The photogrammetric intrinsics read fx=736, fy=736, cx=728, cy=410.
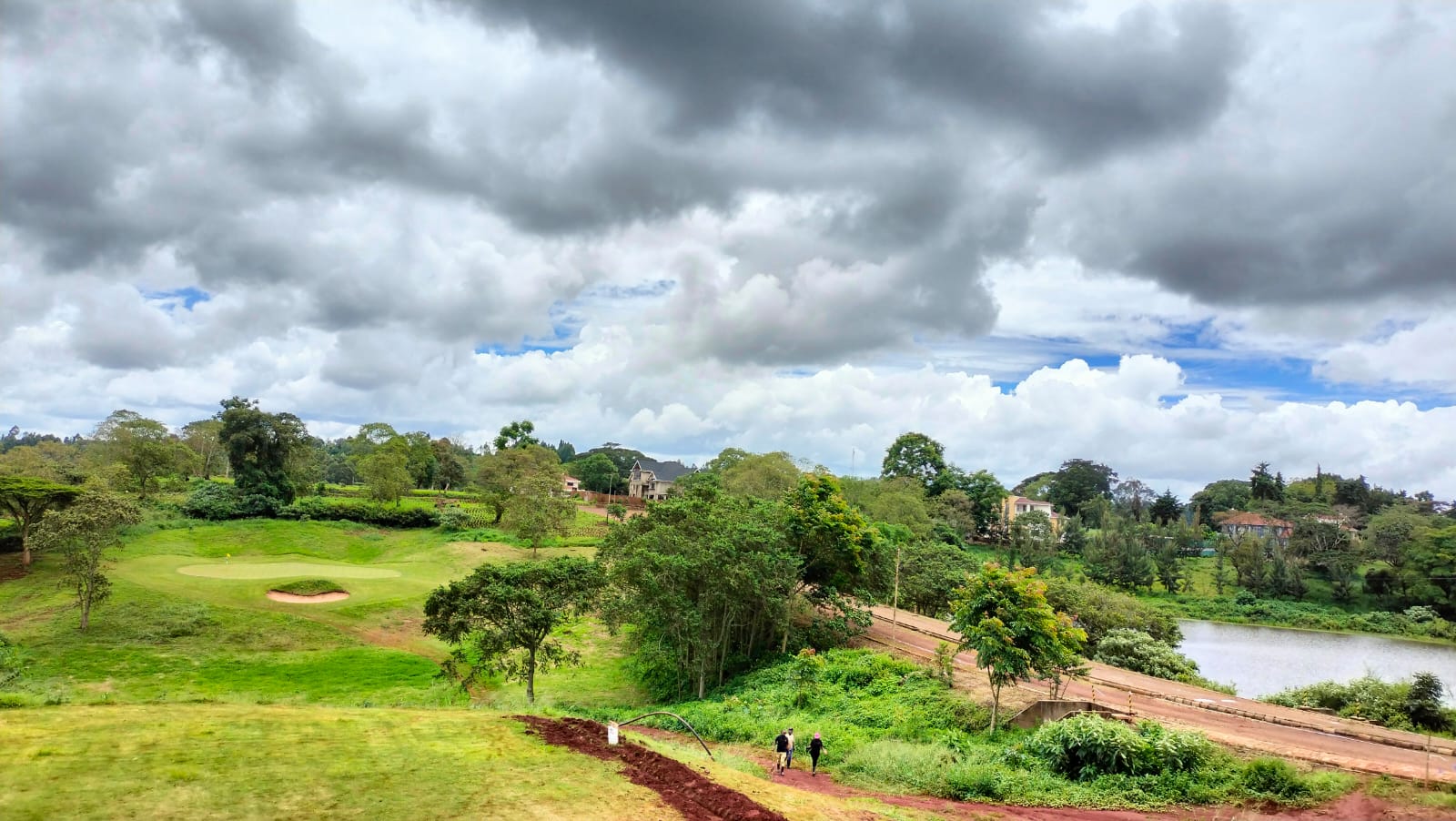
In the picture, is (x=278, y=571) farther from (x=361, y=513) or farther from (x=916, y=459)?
(x=916, y=459)

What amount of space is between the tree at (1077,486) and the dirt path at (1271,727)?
112082 mm

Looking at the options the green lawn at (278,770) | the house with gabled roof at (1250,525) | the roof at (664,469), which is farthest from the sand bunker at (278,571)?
the house with gabled roof at (1250,525)

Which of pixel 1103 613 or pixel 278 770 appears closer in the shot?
pixel 278 770

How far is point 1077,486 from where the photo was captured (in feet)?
444

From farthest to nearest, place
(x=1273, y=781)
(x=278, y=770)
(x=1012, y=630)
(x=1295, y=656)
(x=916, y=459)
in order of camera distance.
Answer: (x=916, y=459), (x=1295, y=656), (x=1012, y=630), (x=1273, y=781), (x=278, y=770)

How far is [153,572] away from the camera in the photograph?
4181 cm

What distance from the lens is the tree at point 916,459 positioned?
9888 cm

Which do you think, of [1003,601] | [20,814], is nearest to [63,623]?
[20,814]

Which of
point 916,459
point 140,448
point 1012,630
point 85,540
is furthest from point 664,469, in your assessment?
point 1012,630

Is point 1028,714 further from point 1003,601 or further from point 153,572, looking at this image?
point 153,572

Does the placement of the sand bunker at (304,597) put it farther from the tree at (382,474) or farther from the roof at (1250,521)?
the roof at (1250,521)

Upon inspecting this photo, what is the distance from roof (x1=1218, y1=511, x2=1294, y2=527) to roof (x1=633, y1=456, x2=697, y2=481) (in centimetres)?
8071

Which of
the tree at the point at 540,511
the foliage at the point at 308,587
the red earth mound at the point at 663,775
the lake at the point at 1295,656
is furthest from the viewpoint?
the tree at the point at 540,511

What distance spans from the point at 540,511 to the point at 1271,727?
45.9 meters
